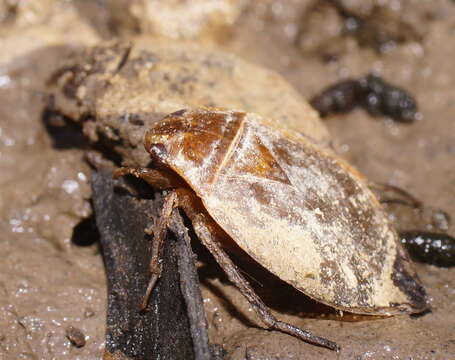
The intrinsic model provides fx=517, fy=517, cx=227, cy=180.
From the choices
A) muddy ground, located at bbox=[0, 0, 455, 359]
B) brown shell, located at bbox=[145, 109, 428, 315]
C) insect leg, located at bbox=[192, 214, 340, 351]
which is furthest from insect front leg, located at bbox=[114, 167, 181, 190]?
muddy ground, located at bbox=[0, 0, 455, 359]

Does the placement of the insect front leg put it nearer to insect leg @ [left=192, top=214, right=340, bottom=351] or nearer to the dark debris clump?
insect leg @ [left=192, top=214, right=340, bottom=351]

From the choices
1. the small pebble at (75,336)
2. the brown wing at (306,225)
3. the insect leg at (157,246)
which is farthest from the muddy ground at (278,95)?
the insect leg at (157,246)

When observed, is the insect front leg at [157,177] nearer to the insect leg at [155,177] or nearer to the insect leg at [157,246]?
the insect leg at [155,177]

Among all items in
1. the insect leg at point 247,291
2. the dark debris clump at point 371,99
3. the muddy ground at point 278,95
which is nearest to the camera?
the insect leg at point 247,291

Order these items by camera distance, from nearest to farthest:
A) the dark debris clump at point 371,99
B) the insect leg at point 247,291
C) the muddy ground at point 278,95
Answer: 1. the insect leg at point 247,291
2. the muddy ground at point 278,95
3. the dark debris clump at point 371,99

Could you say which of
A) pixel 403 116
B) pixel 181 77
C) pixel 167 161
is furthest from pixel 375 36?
pixel 167 161

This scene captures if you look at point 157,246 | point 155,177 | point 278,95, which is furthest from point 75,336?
point 278,95

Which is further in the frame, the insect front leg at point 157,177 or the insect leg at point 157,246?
the insect front leg at point 157,177
